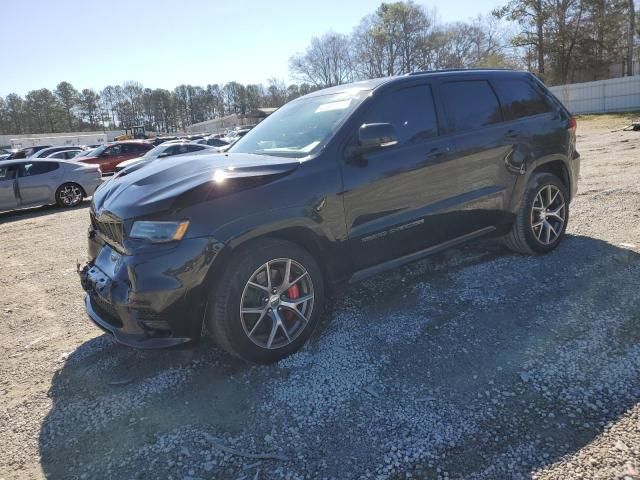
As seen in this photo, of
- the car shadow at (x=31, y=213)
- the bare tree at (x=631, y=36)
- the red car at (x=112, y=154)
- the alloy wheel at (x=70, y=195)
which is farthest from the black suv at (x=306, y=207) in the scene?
the bare tree at (x=631, y=36)

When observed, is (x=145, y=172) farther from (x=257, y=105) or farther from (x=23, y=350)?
(x=257, y=105)

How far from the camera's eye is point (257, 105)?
372 feet

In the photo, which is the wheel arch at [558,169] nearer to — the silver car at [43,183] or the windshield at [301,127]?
the windshield at [301,127]

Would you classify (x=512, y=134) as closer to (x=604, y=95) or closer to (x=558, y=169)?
(x=558, y=169)

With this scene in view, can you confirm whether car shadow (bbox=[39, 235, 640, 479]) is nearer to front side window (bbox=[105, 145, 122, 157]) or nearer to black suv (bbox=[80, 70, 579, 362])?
black suv (bbox=[80, 70, 579, 362])

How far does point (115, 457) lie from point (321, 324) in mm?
1720

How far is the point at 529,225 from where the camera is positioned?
4578mm

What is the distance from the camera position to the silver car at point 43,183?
37.1 ft

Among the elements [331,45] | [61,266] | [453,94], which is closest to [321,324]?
[453,94]

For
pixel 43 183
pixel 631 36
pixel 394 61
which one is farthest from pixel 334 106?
pixel 394 61

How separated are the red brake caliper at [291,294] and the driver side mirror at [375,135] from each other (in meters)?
1.12

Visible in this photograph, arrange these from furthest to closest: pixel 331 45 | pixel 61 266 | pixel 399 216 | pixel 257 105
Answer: pixel 257 105
pixel 331 45
pixel 61 266
pixel 399 216

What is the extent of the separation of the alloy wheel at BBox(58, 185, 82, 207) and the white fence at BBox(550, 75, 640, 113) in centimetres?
Answer: 3287

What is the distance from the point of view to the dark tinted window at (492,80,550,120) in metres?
4.46
